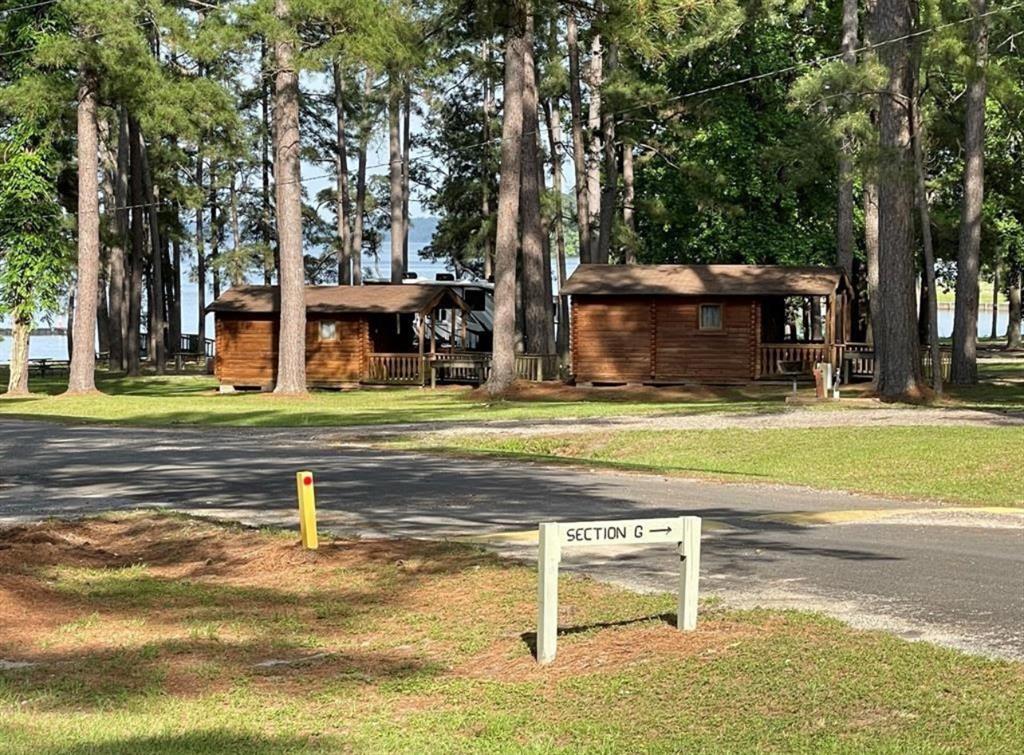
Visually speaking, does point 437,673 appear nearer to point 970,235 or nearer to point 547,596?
point 547,596

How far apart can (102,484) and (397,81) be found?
25683mm

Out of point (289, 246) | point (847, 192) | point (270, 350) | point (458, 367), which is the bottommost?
point (458, 367)

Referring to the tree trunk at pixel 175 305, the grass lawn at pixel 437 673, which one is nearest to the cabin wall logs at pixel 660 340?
the grass lawn at pixel 437 673

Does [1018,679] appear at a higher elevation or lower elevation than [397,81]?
lower

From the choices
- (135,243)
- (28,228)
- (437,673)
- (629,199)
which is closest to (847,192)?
(629,199)

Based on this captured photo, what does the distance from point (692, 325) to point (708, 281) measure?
149 centimetres

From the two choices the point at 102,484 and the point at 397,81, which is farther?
the point at 397,81

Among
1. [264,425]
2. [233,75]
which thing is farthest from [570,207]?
[264,425]

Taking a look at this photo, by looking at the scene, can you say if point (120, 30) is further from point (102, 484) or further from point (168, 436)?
point (102, 484)

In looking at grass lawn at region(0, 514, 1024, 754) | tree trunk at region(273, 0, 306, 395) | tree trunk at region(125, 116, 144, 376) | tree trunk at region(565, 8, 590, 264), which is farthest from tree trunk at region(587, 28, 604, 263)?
grass lawn at region(0, 514, 1024, 754)

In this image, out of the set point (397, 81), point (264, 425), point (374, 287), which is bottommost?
point (264, 425)

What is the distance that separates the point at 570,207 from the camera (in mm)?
91312

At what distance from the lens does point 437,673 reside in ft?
31.8

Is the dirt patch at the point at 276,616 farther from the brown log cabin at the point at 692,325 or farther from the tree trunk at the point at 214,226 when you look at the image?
the tree trunk at the point at 214,226
